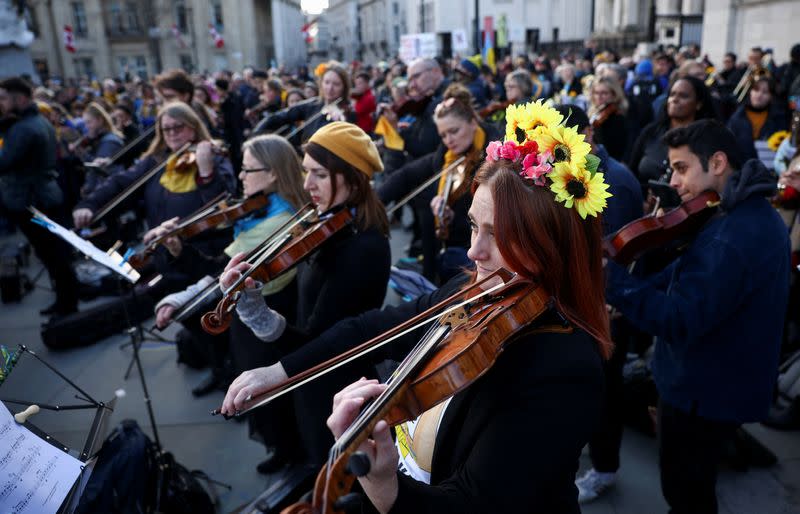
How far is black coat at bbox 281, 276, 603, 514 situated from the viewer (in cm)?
122

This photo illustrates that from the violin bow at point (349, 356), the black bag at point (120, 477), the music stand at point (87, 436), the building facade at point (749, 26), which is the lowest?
the black bag at point (120, 477)

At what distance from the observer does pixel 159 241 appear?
3500 millimetres

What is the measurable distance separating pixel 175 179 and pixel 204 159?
11.3 inches

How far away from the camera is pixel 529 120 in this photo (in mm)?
1555

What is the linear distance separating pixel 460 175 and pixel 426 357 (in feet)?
8.81

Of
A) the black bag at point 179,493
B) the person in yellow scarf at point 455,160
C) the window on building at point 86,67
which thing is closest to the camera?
the black bag at point 179,493

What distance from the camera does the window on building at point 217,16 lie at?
139ft

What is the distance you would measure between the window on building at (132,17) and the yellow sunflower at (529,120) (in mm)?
48707

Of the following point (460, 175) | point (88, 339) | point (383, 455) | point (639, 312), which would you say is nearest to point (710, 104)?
point (460, 175)

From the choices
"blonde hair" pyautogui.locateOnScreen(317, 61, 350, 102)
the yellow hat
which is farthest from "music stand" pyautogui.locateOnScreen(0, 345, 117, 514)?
"blonde hair" pyautogui.locateOnScreen(317, 61, 350, 102)

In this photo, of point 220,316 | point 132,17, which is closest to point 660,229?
point 220,316

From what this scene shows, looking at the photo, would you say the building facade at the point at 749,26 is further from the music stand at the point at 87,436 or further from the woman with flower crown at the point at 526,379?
the music stand at the point at 87,436

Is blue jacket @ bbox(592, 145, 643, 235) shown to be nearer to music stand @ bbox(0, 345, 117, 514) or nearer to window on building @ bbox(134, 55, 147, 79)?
music stand @ bbox(0, 345, 117, 514)

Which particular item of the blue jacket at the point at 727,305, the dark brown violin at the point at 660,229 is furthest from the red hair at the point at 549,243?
the dark brown violin at the point at 660,229
